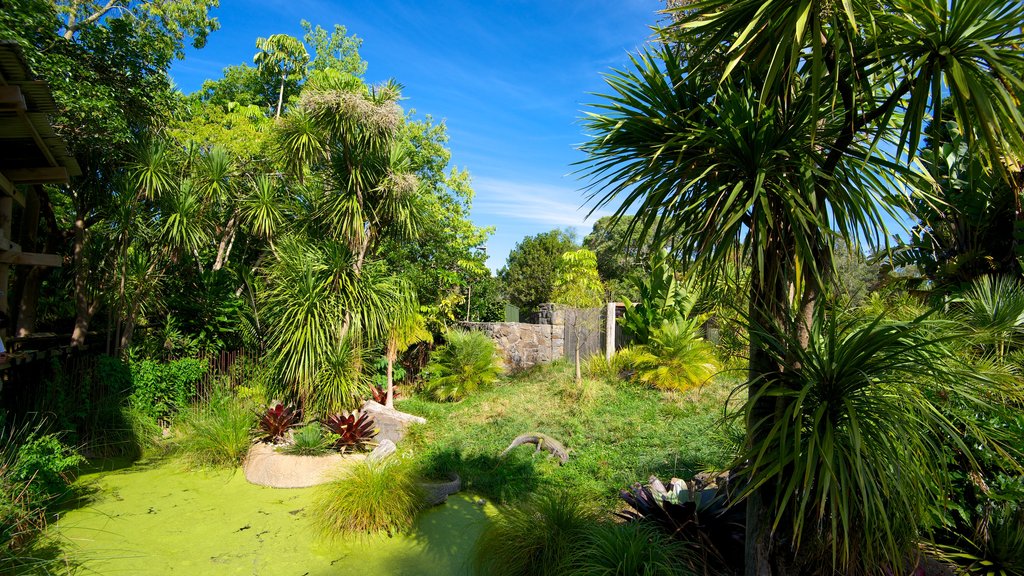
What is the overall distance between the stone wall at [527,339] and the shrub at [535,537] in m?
7.67

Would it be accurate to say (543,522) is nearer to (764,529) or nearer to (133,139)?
(764,529)

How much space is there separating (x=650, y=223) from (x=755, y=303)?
696mm

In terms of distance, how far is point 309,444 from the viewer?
5719mm

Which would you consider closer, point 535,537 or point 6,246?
point 535,537

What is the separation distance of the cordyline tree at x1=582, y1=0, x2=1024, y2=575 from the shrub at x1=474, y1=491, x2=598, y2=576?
3.63 feet

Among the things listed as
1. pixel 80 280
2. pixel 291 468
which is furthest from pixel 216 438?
A: pixel 80 280

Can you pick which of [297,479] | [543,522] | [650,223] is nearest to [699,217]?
[650,223]

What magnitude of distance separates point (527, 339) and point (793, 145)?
9.32 m

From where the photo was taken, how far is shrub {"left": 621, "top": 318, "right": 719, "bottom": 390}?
7805 millimetres

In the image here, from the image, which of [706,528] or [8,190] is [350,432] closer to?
[8,190]

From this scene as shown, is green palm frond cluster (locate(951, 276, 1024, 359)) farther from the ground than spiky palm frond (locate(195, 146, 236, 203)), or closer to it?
closer to it

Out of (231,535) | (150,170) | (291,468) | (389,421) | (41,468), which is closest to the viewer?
(41,468)

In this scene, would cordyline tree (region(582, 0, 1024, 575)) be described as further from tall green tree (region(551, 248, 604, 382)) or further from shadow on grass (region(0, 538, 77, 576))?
tall green tree (region(551, 248, 604, 382))

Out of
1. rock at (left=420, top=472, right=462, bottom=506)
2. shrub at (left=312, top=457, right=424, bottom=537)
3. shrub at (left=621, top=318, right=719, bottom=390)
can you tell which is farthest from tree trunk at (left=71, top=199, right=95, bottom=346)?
shrub at (left=621, top=318, right=719, bottom=390)
